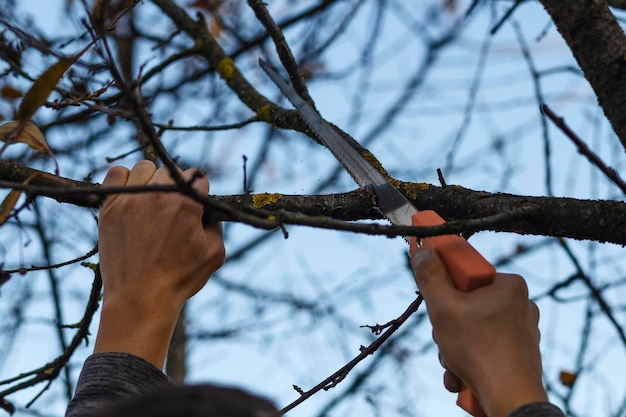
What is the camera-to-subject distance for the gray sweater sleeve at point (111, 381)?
1093mm

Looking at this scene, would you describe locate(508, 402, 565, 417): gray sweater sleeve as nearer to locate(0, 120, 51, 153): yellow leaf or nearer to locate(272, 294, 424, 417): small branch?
locate(272, 294, 424, 417): small branch

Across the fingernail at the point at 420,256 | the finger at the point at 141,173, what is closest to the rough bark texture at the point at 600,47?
the fingernail at the point at 420,256

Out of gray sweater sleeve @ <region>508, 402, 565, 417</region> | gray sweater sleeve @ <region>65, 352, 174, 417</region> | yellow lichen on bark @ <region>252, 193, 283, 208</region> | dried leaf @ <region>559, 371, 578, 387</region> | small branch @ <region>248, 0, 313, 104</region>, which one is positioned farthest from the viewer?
dried leaf @ <region>559, 371, 578, 387</region>

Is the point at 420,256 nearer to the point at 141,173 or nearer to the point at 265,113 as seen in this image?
the point at 141,173

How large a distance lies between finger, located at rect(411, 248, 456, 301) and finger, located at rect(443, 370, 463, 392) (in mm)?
159

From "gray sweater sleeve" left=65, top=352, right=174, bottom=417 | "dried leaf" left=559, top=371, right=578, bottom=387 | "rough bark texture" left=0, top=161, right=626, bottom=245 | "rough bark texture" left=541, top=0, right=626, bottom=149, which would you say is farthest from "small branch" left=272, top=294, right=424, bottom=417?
"dried leaf" left=559, top=371, right=578, bottom=387

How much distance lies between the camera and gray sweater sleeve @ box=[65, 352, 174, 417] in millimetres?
1093

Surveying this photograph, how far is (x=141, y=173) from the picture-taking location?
4.75 feet

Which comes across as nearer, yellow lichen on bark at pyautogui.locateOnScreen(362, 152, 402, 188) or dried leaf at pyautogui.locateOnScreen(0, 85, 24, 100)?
yellow lichen on bark at pyautogui.locateOnScreen(362, 152, 402, 188)

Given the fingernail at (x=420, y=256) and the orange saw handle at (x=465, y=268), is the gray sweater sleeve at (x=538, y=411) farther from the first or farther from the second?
the fingernail at (x=420, y=256)

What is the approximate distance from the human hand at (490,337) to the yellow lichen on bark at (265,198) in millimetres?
473

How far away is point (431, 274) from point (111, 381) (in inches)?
22.4

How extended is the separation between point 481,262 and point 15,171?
3.47ft

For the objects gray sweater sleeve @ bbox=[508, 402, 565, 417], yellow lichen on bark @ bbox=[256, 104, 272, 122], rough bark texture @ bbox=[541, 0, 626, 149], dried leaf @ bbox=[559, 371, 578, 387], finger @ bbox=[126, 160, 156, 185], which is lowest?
gray sweater sleeve @ bbox=[508, 402, 565, 417]
